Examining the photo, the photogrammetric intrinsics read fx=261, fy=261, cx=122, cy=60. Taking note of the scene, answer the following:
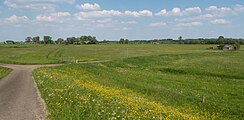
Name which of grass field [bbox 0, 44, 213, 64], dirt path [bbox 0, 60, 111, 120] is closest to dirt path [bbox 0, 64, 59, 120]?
dirt path [bbox 0, 60, 111, 120]

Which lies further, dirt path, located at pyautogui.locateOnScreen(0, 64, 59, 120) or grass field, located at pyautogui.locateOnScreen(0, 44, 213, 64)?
grass field, located at pyautogui.locateOnScreen(0, 44, 213, 64)

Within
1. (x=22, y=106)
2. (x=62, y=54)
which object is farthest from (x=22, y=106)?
(x=62, y=54)

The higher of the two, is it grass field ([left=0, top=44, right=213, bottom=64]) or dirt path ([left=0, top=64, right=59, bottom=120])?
dirt path ([left=0, top=64, right=59, bottom=120])

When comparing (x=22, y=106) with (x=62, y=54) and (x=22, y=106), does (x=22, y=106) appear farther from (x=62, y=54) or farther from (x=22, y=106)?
(x=62, y=54)

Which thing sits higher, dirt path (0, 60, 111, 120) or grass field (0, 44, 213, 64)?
dirt path (0, 60, 111, 120)

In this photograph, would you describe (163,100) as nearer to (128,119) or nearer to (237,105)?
(237,105)

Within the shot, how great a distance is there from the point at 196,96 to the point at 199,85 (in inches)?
280

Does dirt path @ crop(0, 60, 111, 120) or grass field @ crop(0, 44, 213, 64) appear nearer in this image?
dirt path @ crop(0, 60, 111, 120)

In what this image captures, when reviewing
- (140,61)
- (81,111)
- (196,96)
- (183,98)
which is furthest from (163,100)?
(140,61)

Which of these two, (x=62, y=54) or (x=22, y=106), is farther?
(x=62, y=54)

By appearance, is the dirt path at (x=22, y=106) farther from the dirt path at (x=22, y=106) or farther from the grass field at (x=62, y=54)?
the grass field at (x=62, y=54)

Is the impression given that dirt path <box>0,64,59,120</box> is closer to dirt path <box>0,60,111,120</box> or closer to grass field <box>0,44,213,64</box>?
dirt path <box>0,60,111,120</box>

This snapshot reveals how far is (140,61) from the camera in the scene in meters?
60.8

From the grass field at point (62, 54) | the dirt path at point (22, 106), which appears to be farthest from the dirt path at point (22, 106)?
the grass field at point (62, 54)
